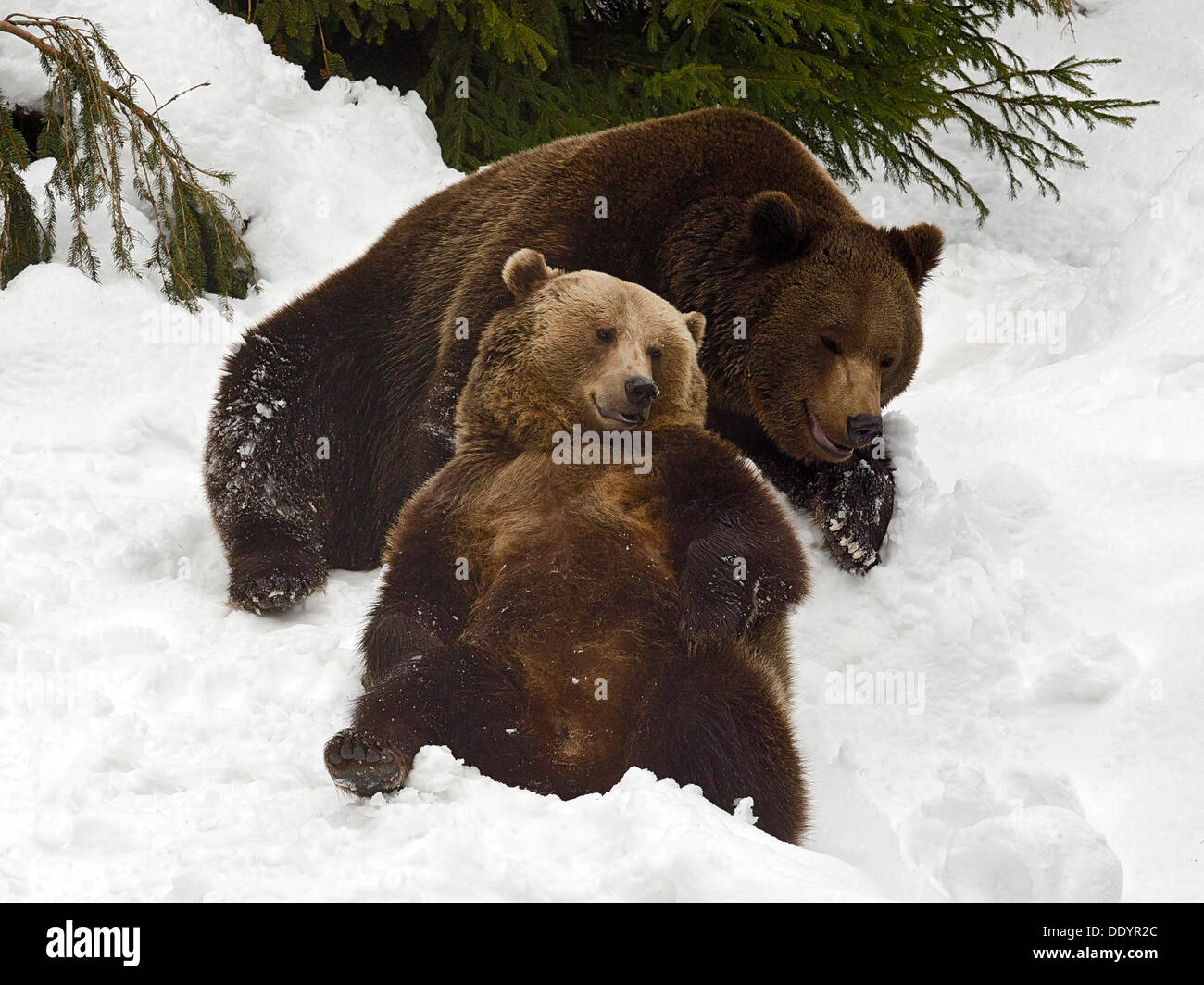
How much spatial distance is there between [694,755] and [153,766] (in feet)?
5.18

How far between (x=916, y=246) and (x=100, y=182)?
14.1 ft

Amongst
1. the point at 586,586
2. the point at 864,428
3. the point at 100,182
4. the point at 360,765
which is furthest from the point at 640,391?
the point at 100,182

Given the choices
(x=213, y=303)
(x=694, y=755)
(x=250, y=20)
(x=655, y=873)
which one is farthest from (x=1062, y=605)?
(x=250, y=20)

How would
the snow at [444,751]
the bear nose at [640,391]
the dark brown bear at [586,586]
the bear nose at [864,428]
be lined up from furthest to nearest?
the bear nose at [864,428], the bear nose at [640,391], the dark brown bear at [586,586], the snow at [444,751]

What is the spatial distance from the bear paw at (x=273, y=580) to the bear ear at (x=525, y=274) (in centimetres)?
147

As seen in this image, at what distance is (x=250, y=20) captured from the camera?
31.5 feet

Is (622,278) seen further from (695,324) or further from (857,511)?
(857,511)

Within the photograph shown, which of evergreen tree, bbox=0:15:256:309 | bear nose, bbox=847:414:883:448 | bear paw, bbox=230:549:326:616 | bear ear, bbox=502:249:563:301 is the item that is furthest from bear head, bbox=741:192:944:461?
evergreen tree, bbox=0:15:256:309

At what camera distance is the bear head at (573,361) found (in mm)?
4965

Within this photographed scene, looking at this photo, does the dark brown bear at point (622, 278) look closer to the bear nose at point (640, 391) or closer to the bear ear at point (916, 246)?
the bear ear at point (916, 246)

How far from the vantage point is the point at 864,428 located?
5.62 meters

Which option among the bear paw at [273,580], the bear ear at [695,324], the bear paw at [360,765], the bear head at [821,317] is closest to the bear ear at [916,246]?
the bear head at [821,317]

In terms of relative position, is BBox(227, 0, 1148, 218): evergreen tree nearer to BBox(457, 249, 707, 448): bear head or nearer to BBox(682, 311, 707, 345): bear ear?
BBox(682, 311, 707, 345): bear ear

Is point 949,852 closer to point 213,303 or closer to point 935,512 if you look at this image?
point 935,512
